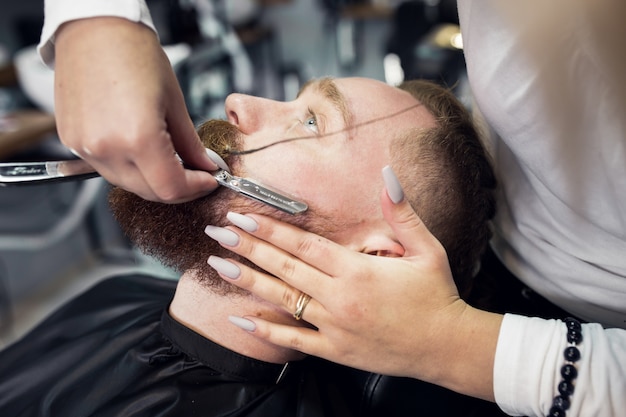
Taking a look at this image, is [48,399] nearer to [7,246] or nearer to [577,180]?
[577,180]

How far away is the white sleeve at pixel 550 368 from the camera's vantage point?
753 mm

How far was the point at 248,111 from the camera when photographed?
41.6 inches

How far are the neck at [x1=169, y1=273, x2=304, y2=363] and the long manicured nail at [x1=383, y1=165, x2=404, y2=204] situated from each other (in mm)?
340

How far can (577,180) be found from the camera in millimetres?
857

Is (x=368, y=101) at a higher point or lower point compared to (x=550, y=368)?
higher

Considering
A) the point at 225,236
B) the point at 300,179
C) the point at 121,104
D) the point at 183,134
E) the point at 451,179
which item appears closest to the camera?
the point at 121,104

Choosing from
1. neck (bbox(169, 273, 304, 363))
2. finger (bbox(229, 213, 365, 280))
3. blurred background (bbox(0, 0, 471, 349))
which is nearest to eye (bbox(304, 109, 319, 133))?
finger (bbox(229, 213, 365, 280))

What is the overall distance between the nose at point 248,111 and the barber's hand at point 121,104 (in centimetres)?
28

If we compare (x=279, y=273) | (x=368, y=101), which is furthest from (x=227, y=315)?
(x=368, y=101)

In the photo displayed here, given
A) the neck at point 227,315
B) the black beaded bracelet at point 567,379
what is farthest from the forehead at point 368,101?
the black beaded bracelet at point 567,379

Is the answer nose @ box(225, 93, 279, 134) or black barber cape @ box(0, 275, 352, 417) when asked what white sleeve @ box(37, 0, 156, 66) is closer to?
nose @ box(225, 93, 279, 134)

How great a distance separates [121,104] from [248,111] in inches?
16.5

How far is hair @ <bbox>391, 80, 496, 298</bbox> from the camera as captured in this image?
3.40ft

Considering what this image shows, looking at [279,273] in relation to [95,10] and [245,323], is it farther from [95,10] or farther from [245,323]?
[95,10]
